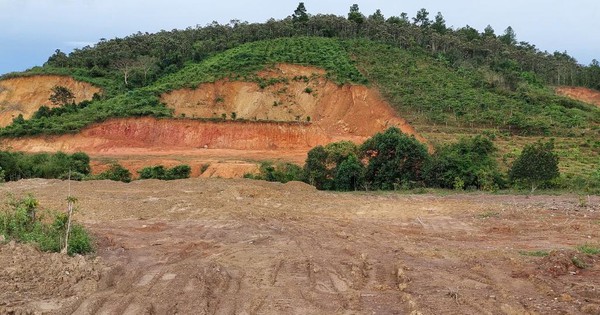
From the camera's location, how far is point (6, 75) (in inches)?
2095

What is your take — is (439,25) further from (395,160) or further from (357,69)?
(395,160)

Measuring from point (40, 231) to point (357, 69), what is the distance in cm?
3818

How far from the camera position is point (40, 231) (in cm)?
1220

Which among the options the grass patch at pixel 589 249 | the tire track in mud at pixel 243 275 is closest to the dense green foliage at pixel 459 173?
the tire track in mud at pixel 243 275

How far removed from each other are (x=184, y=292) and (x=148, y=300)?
605mm

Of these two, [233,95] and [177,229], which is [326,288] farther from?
[233,95]

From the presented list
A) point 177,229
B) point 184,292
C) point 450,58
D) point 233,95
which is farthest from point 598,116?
point 184,292

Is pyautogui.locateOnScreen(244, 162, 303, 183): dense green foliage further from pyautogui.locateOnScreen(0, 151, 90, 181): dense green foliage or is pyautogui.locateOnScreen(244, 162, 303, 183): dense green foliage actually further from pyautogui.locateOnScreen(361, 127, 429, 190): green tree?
pyautogui.locateOnScreen(0, 151, 90, 181): dense green foliage

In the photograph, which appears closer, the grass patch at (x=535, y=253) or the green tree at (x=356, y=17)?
the grass patch at (x=535, y=253)

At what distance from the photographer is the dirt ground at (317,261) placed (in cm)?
817

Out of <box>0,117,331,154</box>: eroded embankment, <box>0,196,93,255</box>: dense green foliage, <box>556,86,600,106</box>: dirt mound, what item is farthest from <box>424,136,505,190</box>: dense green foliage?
<box>556,86,600,106</box>: dirt mound

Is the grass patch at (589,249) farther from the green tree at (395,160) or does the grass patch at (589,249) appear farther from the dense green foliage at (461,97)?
the dense green foliage at (461,97)

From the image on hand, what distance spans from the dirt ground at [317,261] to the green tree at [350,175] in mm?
5780

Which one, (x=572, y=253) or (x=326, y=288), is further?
(x=572, y=253)
